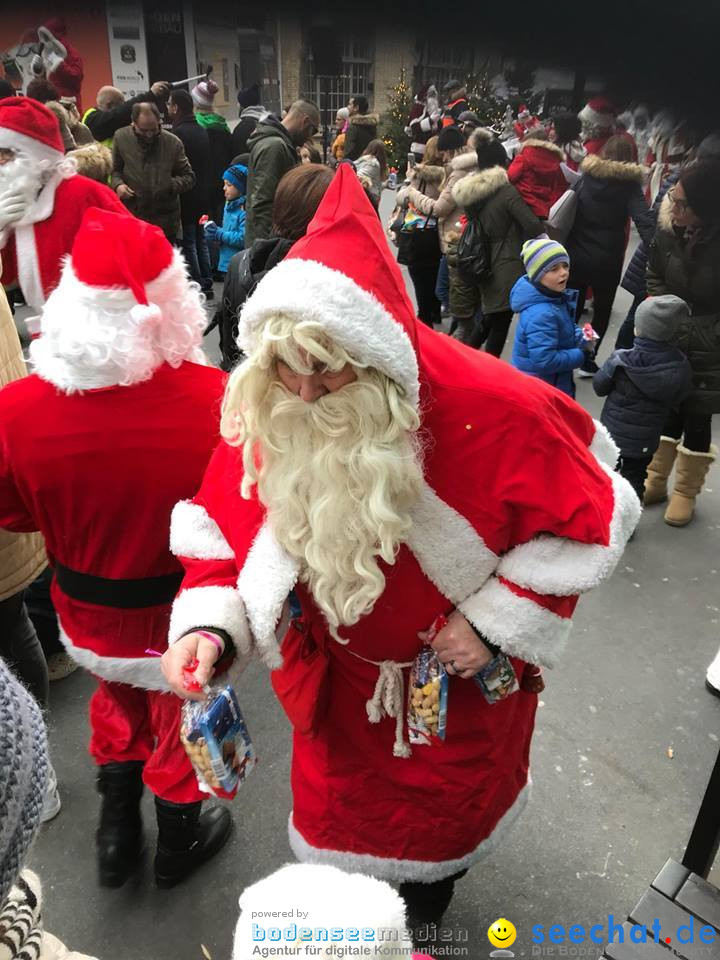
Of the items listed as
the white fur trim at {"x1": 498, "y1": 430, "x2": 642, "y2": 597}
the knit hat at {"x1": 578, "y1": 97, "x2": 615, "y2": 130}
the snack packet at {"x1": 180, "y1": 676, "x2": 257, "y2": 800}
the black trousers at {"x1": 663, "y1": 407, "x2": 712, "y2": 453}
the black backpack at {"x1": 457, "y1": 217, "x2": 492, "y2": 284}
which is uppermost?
the knit hat at {"x1": 578, "y1": 97, "x2": 615, "y2": 130}

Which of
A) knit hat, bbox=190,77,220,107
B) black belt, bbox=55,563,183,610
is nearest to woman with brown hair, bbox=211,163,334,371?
knit hat, bbox=190,77,220,107

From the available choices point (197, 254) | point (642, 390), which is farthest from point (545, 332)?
point (197, 254)

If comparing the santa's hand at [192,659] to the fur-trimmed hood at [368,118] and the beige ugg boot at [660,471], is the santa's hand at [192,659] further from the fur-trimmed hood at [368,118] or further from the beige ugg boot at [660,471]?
the beige ugg boot at [660,471]

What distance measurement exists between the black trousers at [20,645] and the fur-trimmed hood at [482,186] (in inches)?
157

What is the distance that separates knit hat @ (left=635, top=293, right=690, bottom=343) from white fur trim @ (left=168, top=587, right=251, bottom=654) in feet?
8.32

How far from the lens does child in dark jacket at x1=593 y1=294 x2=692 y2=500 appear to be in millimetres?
3436

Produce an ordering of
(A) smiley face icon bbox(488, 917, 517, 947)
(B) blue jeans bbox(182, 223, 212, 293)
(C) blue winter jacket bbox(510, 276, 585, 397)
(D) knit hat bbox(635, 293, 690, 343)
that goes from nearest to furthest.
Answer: (A) smiley face icon bbox(488, 917, 517, 947), (D) knit hat bbox(635, 293, 690, 343), (C) blue winter jacket bbox(510, 276, 585, 397), (B) blue jeans bbox(182, 223, 212, 293)

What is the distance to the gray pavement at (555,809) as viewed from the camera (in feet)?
7.07

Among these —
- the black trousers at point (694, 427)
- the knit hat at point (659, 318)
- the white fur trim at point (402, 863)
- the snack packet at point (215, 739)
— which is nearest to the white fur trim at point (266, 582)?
the snack packet at point (215, 739)

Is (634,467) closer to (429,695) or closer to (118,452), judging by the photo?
(429,695)

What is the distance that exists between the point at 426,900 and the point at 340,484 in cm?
129

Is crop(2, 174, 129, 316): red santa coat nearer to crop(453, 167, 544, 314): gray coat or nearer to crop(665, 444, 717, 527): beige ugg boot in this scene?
crop(453, 167, 544, 314): gray coat

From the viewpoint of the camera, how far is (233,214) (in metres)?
5.87

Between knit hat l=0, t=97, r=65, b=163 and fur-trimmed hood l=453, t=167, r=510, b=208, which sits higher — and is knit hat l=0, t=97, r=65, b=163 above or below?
above
